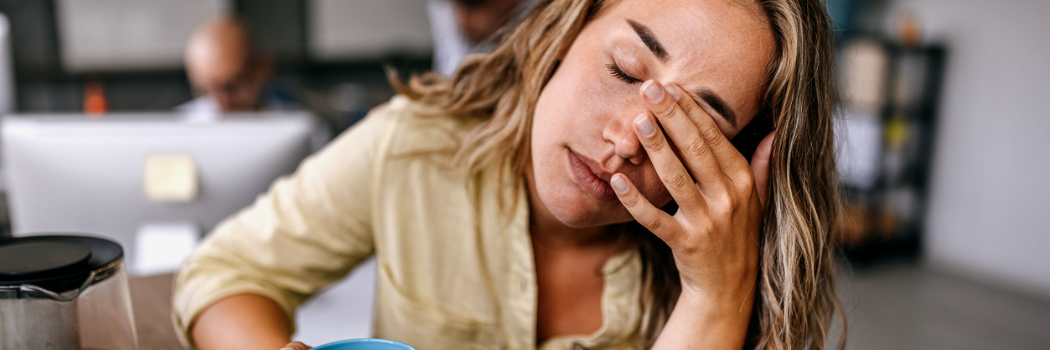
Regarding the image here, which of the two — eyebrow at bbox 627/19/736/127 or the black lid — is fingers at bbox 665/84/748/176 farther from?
the black lid

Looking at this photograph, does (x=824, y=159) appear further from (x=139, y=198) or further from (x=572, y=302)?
(x=139, y=198)

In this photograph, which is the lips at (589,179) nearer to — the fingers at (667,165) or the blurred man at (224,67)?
the fingers at (667,165)

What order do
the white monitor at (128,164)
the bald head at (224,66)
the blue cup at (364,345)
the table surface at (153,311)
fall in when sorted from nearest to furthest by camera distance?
the blue cup at (364,345), the table surface at (153,311), the white monitor at (128,164), the bald head at (224,66)

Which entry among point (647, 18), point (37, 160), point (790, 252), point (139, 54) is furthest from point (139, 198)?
point (139, 54)

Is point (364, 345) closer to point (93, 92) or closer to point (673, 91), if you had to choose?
point (673, 91)

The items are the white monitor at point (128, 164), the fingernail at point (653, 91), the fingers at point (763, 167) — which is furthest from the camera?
the white monitor at point (128, 164)

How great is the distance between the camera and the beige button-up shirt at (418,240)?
92cm

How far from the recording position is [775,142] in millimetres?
730

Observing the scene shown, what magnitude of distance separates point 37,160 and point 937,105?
3.82 m

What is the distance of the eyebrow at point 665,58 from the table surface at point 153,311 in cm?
70

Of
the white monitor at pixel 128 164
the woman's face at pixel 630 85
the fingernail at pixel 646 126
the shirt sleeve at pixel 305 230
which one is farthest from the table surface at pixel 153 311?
the fingernail at pixel 646 126

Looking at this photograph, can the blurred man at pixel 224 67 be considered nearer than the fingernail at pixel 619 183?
No

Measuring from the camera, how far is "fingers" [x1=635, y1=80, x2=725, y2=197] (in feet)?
2.10

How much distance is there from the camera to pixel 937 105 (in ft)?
11.4
